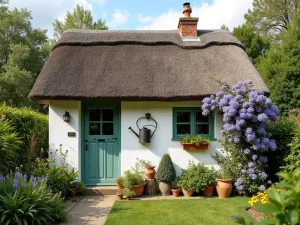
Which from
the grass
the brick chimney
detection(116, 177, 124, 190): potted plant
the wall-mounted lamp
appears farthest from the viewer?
the brick chimney

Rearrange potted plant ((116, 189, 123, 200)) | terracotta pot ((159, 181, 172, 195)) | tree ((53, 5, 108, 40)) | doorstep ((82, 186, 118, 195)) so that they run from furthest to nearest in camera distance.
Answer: tree ((53, 5, 108, 40)) → doorstep ((82, 186, 118, 195)) → terracotta pot ((159, 181, 172, 195)) → potted plant ((116, 189, 123, 200))

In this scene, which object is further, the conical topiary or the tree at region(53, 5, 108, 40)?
the tree at region(53, 5, 108, 40)

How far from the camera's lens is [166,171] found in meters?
7.00

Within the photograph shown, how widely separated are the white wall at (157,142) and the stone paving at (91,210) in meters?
1.05

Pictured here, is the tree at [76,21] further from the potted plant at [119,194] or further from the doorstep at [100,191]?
the potted plant at [119,194]

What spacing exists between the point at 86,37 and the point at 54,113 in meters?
2.96

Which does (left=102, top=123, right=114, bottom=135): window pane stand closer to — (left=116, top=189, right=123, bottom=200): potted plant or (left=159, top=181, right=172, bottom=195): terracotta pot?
(left=116, top=189, right=123, bottom=200): potted plant

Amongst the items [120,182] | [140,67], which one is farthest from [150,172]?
[140,67]

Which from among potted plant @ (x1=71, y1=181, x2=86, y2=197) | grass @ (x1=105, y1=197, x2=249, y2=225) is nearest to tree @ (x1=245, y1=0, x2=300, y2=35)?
grass @ (x1=105, y1=197, x2=249, y2=225)

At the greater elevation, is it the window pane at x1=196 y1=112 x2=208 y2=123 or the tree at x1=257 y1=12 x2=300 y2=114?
Result: the tree at x1=257 y1=12 x2=300 y2=114

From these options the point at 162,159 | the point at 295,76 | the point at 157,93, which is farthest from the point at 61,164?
the point at 295,76

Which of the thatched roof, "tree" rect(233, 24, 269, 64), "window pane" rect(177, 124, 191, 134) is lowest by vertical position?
"window pane" rect(177, 124, 191, 134)

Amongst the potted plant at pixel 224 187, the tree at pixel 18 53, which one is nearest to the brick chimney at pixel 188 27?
the potted plant at pixel 224 187

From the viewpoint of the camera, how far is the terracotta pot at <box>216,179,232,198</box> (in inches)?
268
